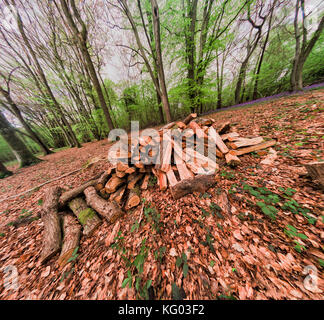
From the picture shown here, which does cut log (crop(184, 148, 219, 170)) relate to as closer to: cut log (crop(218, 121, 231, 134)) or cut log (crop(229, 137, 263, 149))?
cut log (crop(229, 137, 263, 149))

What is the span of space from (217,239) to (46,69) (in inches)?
530

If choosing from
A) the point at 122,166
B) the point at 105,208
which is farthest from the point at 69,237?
the point at 122,166

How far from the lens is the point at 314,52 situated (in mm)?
8922

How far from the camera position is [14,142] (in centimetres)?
564

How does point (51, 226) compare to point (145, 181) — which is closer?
point (51, 226)

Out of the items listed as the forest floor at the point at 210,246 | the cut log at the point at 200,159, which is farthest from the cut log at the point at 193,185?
the cut log at the point at 200,159

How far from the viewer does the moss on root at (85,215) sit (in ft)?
5.74

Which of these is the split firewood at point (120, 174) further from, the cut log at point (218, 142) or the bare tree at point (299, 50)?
the bare tree at point (299, 50)

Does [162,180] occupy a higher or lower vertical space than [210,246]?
higher

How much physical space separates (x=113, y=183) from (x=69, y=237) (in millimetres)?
933

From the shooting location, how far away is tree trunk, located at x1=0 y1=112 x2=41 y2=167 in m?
5.38

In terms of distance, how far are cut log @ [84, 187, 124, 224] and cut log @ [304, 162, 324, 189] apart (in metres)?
2.64

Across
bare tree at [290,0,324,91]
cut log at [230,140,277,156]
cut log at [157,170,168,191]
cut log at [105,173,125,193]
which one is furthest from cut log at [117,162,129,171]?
bare tree at [290,0,324,91]

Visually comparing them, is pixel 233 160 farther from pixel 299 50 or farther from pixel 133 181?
pixel 299 50
